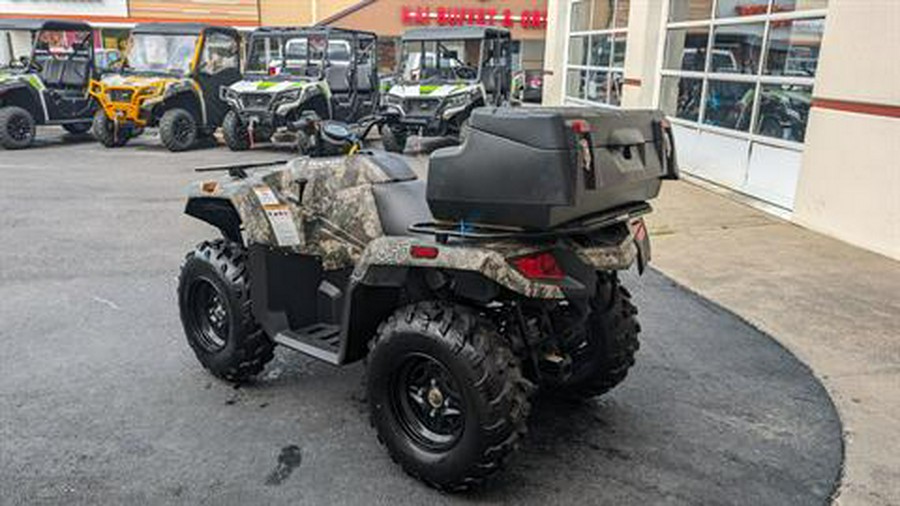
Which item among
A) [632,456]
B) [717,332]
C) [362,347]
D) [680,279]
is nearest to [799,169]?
[680,279]

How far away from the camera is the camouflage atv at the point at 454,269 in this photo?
257 centimetres

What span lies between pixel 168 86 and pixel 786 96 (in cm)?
1005

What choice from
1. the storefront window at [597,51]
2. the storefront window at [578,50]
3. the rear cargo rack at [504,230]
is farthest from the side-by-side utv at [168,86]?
the rear cargo rack at [504,230]

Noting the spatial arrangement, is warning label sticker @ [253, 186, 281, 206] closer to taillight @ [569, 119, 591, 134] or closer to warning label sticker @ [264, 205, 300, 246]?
warning label sticker @ [264, 205, 300, 246]

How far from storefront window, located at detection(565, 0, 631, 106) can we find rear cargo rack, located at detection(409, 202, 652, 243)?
36.0 ft

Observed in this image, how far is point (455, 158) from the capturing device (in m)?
2.66

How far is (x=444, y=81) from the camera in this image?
43.2 ft

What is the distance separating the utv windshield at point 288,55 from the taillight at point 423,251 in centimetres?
1162

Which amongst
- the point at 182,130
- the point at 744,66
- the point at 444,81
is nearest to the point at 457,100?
the point at 444,81

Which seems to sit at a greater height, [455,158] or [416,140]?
[455,158]

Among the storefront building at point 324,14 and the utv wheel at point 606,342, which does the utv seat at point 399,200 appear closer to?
the utv wheel at point 606,342

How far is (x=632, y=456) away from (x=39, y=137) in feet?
50.2

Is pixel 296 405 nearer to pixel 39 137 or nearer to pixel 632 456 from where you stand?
pixel 632 456

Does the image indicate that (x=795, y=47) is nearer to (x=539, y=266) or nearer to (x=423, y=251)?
(x=539, y=266)
